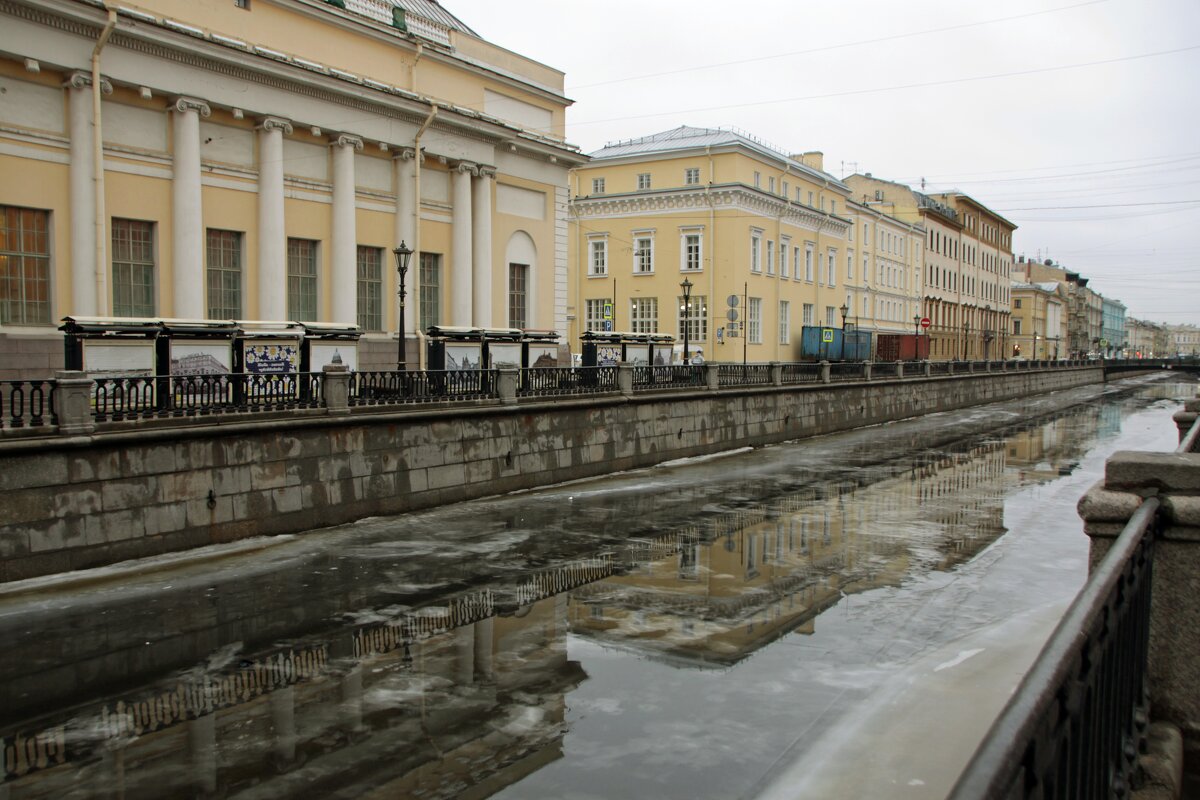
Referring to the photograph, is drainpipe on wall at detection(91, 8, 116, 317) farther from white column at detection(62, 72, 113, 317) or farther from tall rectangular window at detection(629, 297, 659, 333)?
tall rectangular window at detection(629, 297, 659, 333)

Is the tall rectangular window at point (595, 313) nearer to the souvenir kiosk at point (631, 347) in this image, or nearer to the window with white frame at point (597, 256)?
the window with white frame at point (597, 256)

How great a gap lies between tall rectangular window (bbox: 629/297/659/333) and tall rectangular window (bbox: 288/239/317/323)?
29.1m

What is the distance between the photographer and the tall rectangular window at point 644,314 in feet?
174

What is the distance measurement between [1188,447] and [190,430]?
13069 millimetres

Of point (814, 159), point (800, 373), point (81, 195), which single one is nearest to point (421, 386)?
point (81, 195)

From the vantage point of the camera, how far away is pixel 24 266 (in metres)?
19.5

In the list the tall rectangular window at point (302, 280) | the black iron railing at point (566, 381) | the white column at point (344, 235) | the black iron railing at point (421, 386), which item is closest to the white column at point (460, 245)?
the white column at point (344, 235)

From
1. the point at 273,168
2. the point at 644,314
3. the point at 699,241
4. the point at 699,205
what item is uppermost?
the point at 699,205

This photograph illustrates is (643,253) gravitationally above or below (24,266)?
above

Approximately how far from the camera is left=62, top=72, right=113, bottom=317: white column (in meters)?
19.7

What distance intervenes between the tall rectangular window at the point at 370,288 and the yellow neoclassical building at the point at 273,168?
0.19ft

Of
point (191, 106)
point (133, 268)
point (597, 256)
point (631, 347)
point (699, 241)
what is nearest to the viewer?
point (133, 268)

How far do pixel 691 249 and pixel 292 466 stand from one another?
37858 millimetres

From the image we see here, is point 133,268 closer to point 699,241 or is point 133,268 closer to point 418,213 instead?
point 418,213
